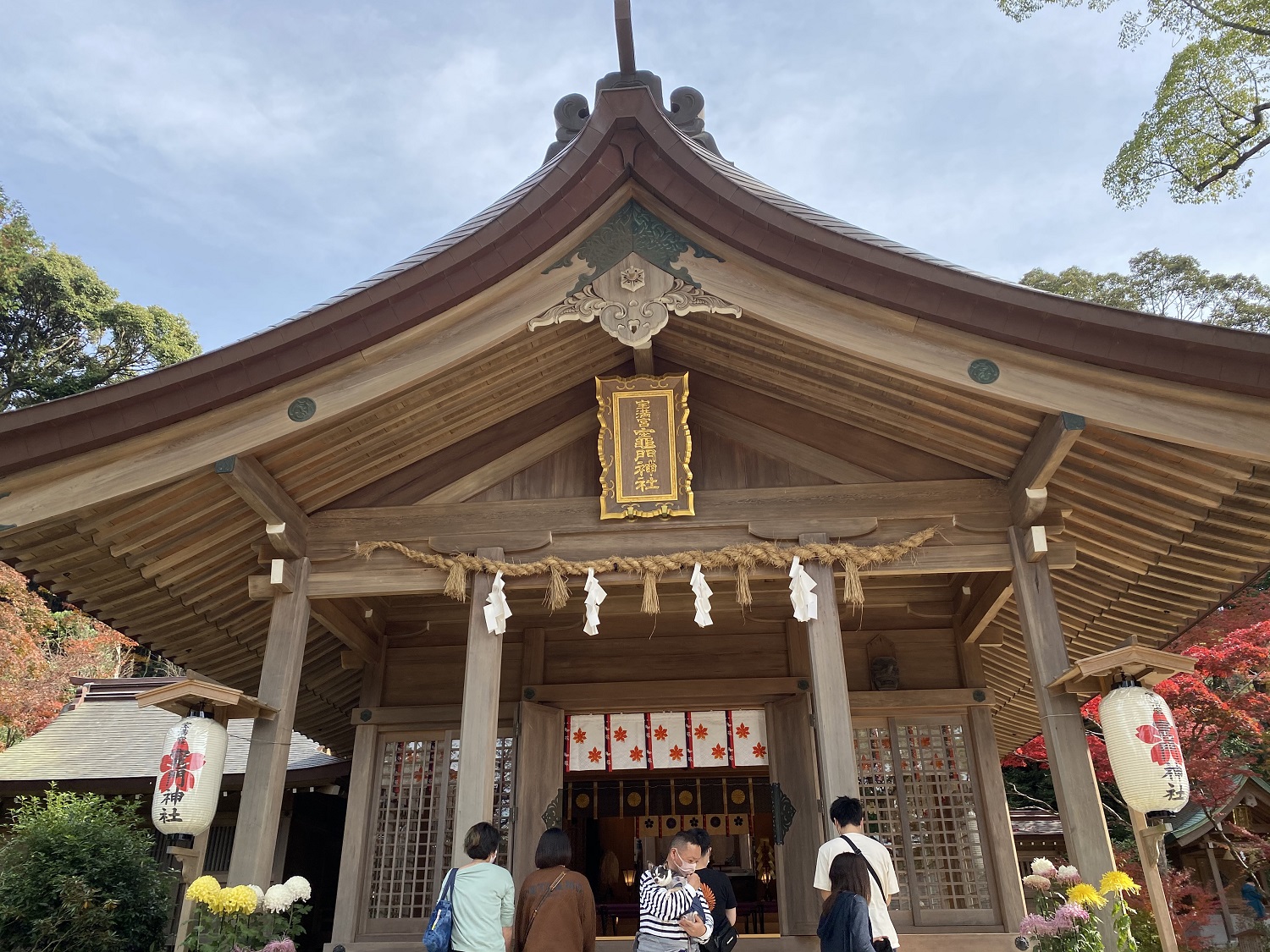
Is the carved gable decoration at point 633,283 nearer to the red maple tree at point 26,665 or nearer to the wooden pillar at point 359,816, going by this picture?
the wooden pillar at point 359,816

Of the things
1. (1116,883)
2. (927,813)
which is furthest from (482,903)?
(927,813)

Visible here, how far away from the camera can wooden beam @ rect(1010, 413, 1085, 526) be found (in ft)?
17.7

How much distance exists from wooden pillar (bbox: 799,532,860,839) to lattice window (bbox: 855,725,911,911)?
1.91 m

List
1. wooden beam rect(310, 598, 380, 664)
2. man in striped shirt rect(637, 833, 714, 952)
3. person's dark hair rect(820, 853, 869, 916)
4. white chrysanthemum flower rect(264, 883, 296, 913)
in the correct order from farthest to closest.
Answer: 1. wooden beam rect(310, 598, 380, 664)
2. white chrysanthemum flower rect(264, 883, 296, 913)
3. man in striped shirt rect(637, 833, 714, 952)
4. person's dark hair rect(820, 853, 869, 916)

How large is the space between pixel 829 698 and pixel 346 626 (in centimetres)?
461

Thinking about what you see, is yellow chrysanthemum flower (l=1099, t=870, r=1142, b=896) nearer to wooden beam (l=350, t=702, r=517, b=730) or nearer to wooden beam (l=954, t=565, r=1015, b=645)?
wooden beam (l=954, t=565, r=1015, b=645)

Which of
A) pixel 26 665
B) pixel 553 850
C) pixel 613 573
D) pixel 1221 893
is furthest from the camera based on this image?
pixel 26 665

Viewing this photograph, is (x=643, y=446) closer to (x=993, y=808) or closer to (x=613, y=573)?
(x=613, y=573)

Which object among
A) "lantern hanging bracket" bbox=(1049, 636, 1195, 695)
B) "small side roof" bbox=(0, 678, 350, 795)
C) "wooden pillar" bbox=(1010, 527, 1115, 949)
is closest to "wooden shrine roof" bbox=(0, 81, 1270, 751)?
"wooden pillar" bbox=(1010, 527, 1115, 949)

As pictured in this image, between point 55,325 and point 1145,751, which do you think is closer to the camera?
point 1145,751

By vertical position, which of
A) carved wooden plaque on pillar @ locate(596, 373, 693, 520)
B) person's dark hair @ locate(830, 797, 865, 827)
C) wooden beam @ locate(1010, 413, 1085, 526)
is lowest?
person's dark hair @ locate(830, 797, 865, 827)

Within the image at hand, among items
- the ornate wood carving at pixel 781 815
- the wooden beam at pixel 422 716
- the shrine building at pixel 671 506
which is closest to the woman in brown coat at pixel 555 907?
the shrine building at pixel 671 506

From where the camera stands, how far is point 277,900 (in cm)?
526

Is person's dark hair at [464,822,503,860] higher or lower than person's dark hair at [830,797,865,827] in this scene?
lower
